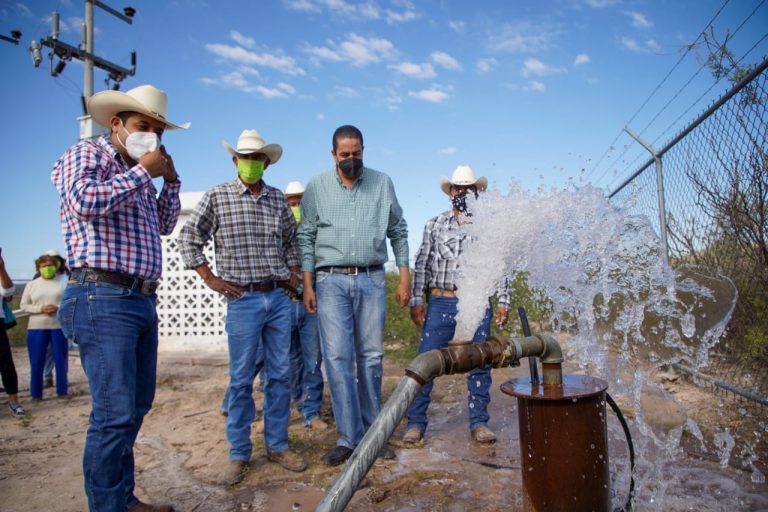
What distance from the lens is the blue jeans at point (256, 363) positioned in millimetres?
3758

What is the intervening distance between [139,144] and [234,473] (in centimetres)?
220

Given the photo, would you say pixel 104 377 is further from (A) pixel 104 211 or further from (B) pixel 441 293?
(B) pixel 441 293

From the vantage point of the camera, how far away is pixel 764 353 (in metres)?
3.98

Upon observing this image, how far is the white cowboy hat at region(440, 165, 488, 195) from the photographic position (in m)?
4.76

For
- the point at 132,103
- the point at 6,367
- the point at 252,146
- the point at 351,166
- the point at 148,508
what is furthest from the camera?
the point at 6,367

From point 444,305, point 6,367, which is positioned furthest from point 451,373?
point 6,367

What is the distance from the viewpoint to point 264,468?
3.83 meters

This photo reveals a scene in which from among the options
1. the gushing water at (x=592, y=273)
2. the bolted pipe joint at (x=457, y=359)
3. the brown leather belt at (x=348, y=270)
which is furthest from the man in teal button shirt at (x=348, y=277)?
the bolted pipe joint at (x=457, y=359)

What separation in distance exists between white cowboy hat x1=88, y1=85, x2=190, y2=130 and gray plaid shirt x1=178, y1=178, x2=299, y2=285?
0.98m

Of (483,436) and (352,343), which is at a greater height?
(352,343)

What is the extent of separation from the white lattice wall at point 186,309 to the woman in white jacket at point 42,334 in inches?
119

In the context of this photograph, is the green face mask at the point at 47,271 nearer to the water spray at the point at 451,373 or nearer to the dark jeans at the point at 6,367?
the dark jeans at the point at 6,367

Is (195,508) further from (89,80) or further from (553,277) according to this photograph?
(89,80)

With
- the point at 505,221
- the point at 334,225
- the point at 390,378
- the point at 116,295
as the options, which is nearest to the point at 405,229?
the point at 334,225
